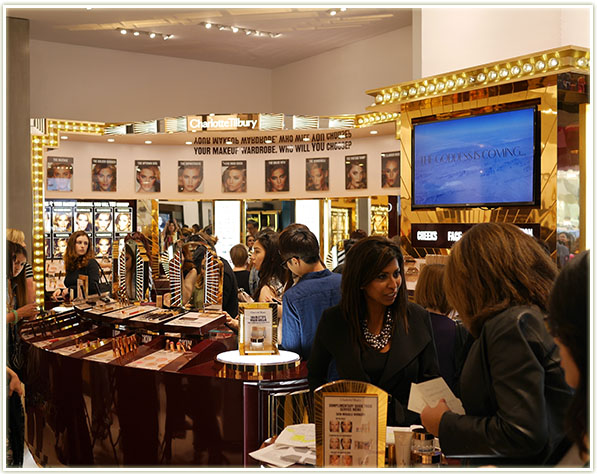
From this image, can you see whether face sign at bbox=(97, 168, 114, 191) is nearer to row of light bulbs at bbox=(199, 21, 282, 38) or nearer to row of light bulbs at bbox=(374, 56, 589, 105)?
row of light bulbs at bbox=(199, 21, 282, 38)

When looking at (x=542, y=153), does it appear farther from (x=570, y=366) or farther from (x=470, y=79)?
(x=570, y=366)

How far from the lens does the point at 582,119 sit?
5.18 m

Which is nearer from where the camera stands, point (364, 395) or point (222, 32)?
point (364, 395)

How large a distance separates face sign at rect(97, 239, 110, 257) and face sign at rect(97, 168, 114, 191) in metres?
0.97

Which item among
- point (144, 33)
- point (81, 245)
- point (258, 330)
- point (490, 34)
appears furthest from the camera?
point (144, 33)

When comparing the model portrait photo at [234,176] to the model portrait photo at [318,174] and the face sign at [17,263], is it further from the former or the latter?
the face sign at [17,263]

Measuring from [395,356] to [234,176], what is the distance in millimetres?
8745

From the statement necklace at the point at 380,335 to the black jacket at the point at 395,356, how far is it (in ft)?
0.10

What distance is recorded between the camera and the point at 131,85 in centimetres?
1262

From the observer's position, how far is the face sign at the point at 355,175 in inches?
404

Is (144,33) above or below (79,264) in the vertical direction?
above

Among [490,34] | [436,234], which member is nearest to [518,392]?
[436,234]

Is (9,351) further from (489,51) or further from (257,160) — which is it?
(257,160)

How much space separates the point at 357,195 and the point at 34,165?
4.73 metres
